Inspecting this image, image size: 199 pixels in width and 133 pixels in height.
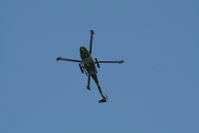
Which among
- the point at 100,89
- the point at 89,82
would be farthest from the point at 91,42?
the point at 100,89

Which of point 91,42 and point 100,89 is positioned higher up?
point 91,42

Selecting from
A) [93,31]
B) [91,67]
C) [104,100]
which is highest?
[93,31]

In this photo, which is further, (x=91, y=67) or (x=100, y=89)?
(x=100, y=89)

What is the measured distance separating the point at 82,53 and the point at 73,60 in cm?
197

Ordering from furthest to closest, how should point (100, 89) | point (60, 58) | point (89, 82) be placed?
1. point (100, 89)
2. point (89, 82)
3. point (60, 58)

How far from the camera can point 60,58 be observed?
70.9 m

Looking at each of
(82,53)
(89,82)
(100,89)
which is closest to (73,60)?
(82,53)

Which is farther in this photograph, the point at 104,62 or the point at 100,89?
the point at 100,89

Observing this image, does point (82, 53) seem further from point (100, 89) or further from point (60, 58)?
point (100, 89)

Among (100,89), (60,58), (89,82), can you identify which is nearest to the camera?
(60,58)

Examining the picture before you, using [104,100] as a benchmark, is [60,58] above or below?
above

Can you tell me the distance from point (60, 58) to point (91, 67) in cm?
549

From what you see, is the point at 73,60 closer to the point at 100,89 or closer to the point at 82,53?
the point at 82,53

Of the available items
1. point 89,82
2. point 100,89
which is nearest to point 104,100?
point 100,89
